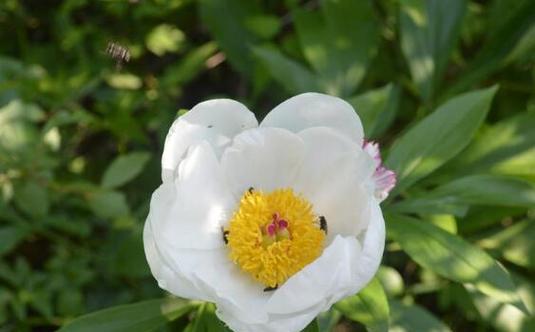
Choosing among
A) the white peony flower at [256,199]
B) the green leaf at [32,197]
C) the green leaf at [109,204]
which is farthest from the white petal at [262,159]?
the green leaf at [32,197]

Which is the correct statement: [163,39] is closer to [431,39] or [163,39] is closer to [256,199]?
[431,39]

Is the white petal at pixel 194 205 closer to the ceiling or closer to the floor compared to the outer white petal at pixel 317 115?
closer to the floor

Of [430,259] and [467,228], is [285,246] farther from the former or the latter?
[467,228]

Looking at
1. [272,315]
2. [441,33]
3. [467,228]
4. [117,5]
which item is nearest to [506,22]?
[441,33]

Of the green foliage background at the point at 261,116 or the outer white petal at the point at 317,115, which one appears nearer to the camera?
the outer white petal at the point at 317,115

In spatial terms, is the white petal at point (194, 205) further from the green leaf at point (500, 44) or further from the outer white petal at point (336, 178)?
the green leaf at point (500, 44)

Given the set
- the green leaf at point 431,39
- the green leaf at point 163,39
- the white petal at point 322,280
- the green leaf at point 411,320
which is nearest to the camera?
the white petal at point 322,280

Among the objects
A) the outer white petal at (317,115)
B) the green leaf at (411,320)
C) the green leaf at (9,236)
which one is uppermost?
the outer white petal at (317,115)

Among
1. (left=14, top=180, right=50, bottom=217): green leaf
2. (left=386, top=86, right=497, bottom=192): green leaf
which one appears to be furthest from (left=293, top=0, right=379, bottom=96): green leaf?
(left=14, top=180, right=50, bottom=217): green leaf

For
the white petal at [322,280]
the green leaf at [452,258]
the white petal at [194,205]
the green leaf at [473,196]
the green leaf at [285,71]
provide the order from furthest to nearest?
the green leaf at [285,71]
the green leaf at [473,196]
the green leaf at [452,258]
the white petal at [194,205]
the white petal at [322,280]
